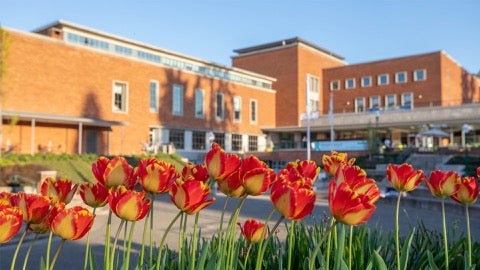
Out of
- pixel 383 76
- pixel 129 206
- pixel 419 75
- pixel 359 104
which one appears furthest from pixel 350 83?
pixel 129 206

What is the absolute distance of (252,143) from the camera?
50.5m

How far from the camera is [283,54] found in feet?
183

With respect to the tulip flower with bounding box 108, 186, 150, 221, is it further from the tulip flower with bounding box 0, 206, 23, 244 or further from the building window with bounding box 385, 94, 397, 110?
the building window with bounding box 385, 94, 397, 110

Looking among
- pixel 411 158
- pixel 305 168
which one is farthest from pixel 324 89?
pixel 305 168

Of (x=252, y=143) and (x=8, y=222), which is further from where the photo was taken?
(x=252, y=143)

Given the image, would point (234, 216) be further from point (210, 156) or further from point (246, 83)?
point (246, 83)

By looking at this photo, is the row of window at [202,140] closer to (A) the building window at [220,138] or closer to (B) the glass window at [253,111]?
(A) the building window at [220,138]

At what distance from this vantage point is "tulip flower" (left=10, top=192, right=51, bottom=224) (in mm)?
1585

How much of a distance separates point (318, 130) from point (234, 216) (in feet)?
166

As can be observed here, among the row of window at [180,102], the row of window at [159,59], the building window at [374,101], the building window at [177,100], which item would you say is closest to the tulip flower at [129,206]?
the row of window at [180,102]

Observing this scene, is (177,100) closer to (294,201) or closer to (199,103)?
(199,103)

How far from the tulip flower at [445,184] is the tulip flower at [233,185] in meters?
1.10

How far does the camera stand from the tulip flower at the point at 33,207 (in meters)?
1.58

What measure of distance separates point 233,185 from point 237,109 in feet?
151
